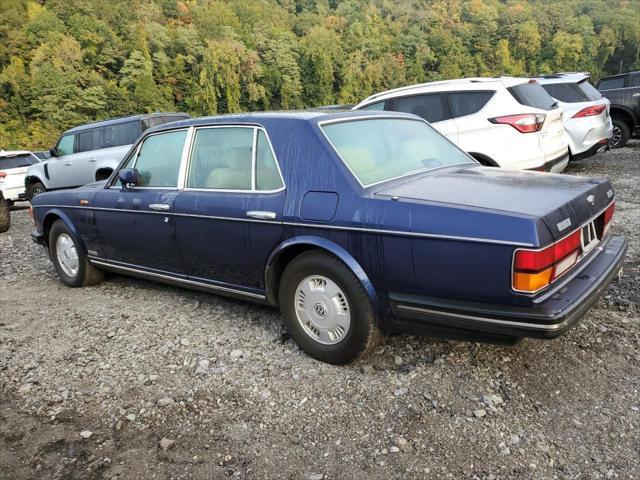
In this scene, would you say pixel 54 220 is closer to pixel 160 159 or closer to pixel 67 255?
pixel 67 255

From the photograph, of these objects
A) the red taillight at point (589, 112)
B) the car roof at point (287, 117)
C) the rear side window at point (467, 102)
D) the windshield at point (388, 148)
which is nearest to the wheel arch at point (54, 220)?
the car roof at point (287, 117)

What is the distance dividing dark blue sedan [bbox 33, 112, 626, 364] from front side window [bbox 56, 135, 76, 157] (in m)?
7.92

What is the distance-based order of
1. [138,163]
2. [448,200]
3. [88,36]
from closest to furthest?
[448,200], [138,163], [88,36]

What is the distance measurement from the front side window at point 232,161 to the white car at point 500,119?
412 centimetres

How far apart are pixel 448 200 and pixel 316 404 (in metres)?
1.35

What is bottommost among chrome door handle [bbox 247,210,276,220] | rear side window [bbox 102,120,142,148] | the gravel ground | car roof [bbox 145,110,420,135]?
the gravel ground

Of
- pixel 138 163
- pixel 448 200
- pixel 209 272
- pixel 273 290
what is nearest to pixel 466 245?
pixel 448 200

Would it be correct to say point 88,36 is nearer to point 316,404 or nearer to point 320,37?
point 320,37

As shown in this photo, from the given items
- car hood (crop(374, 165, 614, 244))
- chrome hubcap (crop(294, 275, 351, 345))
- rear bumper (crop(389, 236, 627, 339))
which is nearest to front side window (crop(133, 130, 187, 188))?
chrome hubcap (crop(294, 275, 351, 345))

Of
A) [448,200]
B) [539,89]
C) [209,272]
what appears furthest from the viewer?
[539,89]

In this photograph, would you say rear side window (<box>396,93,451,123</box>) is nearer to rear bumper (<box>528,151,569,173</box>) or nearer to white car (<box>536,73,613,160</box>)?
rear bumper (<box>528,151,569,173</box>)

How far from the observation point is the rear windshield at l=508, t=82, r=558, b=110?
690cm

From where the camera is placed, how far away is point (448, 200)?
277 centimetres

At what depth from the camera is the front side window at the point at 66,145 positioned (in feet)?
37.6
